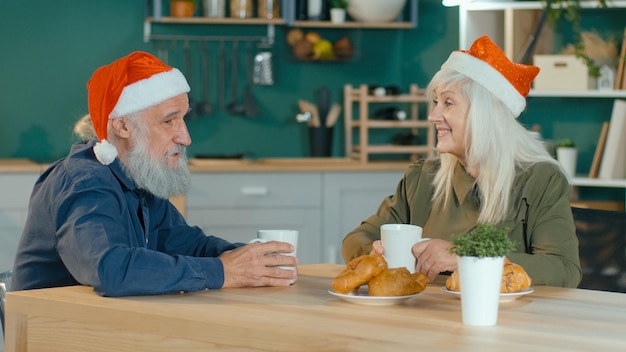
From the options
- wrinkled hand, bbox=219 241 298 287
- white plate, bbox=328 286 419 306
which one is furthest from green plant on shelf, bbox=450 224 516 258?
A: wrinkled hand, bbox=219 241 298 287

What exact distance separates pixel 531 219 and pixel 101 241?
1.06 m

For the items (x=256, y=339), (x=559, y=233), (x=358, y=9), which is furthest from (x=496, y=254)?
(x=358, y=9)

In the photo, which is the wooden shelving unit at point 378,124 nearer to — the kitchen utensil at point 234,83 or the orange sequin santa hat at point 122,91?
the kitchen utensil at point 234,83

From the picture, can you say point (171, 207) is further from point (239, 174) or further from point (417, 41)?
point (417, 41)

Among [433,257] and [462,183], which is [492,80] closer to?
[462,183]

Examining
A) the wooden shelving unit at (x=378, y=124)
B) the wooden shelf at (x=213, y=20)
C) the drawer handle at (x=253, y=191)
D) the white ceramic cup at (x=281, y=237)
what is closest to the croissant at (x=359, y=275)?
the white ceramic cup at (x=281, y=237)

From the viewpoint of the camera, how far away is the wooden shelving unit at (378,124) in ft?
17.3

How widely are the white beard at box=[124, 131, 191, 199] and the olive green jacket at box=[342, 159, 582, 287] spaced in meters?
0.49

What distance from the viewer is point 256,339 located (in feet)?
5.82

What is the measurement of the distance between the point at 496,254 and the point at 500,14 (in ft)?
11.3

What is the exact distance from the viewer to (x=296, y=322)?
5.96 ft

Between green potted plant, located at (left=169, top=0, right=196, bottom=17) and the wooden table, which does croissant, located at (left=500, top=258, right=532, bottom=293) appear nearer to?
the wooden table

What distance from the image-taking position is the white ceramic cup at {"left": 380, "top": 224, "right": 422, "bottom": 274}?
7.05ft

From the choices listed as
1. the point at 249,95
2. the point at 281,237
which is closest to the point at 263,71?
the point at 249,95
